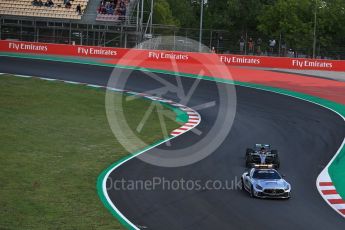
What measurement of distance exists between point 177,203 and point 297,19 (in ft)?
152

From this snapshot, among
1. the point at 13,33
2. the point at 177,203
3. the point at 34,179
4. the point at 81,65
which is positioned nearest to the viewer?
the point at 177,203

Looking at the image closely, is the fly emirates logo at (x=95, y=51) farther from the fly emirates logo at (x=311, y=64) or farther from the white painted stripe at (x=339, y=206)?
the white painted stripe at (x=339, y=206)

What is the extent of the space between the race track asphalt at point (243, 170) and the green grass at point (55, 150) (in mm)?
1281

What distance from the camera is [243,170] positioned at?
24906 mm

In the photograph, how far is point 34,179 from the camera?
22.0m

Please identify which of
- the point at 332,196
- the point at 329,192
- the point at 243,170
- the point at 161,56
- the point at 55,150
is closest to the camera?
the point at 332,196

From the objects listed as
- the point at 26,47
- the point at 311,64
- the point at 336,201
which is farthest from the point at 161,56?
the point at 336,201

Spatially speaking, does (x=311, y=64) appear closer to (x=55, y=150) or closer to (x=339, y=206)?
(x=55, y=150)

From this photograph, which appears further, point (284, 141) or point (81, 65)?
point (81, 65)

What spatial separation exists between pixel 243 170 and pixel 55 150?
7.48 metres

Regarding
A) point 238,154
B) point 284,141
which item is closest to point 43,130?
point 238,154

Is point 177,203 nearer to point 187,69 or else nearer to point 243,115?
point 243,115

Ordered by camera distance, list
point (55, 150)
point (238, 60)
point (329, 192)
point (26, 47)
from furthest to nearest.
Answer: point (26, 47) → point (238, 60) → point (55, 150) → point (329, 192)

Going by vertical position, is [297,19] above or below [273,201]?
above
